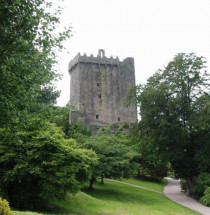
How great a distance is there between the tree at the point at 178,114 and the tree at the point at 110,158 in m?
3.94

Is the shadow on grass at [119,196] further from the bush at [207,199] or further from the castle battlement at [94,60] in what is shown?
the castle battlement at [94,60]

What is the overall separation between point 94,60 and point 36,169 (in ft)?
154

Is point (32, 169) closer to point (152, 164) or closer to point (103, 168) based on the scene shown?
point (103, 168)

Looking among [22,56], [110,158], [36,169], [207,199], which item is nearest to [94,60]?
[110,158]

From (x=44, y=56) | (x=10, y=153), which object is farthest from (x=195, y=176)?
(x=44, y=56)

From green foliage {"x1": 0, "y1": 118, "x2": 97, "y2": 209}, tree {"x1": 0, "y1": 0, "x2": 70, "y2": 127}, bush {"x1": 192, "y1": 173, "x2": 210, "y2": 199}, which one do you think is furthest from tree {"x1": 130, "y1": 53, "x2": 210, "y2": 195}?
tree {"x1": 0, "y1": 0, "x2": 70, "y2": 127}

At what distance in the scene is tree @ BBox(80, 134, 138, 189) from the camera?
24.7m

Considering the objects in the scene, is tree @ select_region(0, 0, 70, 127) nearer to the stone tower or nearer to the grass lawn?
the grass lawn

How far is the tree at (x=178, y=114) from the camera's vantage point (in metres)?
28.2

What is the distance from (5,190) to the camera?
1571 centimetres

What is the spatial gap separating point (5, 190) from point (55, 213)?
9.81 ft

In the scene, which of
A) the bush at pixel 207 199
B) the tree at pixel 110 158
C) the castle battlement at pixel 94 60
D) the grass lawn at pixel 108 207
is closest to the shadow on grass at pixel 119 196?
the grass lawn at pixel 108 207

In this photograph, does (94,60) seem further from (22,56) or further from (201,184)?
(22,56)

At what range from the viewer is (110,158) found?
25.2 metres
